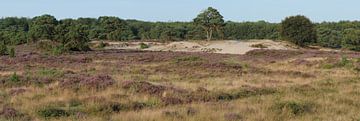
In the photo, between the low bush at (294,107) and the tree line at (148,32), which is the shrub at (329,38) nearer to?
the tree line at (148,32)

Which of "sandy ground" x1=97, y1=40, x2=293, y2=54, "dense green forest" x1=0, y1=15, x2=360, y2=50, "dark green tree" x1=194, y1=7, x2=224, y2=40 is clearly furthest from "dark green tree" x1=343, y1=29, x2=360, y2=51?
"dark green tree" x1=194, y1=7, x2=224, y2=40

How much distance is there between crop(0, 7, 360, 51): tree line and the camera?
2576 inches

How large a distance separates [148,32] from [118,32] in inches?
1300

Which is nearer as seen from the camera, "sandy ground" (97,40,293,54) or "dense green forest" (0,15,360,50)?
"dense green forest" (0,15,360,50)

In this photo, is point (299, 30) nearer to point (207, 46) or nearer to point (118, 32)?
point (207, 46)

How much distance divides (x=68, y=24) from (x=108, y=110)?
59042 millimetres

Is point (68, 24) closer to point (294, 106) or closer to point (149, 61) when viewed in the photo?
point (149, 61)

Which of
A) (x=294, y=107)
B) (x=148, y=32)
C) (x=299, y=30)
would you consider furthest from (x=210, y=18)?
(x=294, y=107)

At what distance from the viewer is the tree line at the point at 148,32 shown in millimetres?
65438

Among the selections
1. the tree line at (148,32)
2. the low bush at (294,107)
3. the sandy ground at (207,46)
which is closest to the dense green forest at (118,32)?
the tree line at (148,32)

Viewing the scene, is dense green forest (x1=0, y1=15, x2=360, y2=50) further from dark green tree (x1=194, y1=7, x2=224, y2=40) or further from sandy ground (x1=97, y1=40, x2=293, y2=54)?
sandy ground (x1=97, y1=40, x2=293, y2=54)

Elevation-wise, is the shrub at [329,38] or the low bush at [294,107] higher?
the low bush at [294,107]

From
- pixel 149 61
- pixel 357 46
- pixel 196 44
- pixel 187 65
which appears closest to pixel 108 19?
pixel 196 44

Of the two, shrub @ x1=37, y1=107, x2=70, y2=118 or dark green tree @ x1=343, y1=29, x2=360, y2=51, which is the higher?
shrub @ x1=37, y1=107, x2=70, y2=118
